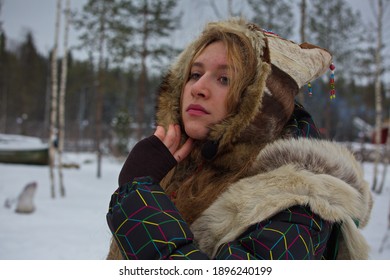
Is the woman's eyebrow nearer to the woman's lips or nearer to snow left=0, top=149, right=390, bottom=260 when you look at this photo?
the woman's lips

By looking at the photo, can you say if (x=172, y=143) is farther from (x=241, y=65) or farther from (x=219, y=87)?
(x=241, y=65)

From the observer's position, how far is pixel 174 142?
4.20 ft

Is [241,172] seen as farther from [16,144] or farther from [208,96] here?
[16,144]

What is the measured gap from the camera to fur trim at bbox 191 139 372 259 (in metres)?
0.94

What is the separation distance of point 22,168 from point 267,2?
1277cm

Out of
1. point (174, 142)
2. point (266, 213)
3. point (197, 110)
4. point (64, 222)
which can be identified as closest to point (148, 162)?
point (174, 142)

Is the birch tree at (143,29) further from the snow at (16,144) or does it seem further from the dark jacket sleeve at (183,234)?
the dark jacket sleeve at (183,234)

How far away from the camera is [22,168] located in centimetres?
1387

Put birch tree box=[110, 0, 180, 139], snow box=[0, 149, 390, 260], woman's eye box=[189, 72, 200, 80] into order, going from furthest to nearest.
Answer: birch tree box=[110, 0, 180, 139] < snow box=[0, 149, 390, 260] < woman's eye box=[189, 72, 200, 80]

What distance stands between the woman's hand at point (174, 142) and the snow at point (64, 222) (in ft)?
2.84

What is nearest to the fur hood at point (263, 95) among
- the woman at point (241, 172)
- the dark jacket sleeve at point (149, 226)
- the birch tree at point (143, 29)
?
the woman at point (241, 172)

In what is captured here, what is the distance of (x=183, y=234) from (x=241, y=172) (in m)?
0.36

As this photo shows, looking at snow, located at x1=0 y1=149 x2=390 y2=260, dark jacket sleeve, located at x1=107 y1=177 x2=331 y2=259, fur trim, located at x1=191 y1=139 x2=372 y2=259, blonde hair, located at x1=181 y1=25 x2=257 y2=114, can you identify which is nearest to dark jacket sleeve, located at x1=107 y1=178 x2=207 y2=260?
dark jacket sleeve, located at x1=107 y1=177 x2=331 y2=259
